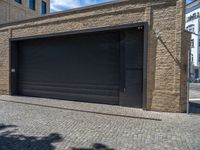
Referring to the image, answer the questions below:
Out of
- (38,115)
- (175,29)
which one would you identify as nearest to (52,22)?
(38,115)

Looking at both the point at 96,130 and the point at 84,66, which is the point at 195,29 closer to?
the point at 84,66

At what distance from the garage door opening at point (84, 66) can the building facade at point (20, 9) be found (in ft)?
23.0

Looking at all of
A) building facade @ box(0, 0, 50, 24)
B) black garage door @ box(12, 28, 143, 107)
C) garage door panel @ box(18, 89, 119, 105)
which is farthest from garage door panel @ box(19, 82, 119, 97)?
building facade @ box(0, 0, 50, 24)

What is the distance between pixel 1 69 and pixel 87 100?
7.09m

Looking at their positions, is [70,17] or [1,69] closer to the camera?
[70,17]

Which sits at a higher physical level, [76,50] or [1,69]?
[76,50]

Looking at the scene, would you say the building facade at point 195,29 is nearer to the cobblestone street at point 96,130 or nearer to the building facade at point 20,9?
the building facade at point 20,9

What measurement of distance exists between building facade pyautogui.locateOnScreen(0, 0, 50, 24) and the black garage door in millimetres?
7243

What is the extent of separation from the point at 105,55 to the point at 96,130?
479 cm

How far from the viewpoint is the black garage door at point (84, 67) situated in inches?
347

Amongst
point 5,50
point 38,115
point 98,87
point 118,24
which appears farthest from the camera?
point 5,50

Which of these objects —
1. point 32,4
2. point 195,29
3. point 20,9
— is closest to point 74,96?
point 20,9

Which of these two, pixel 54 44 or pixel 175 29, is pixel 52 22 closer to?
pixel 54 44

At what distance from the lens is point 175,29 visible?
25.2 ft
